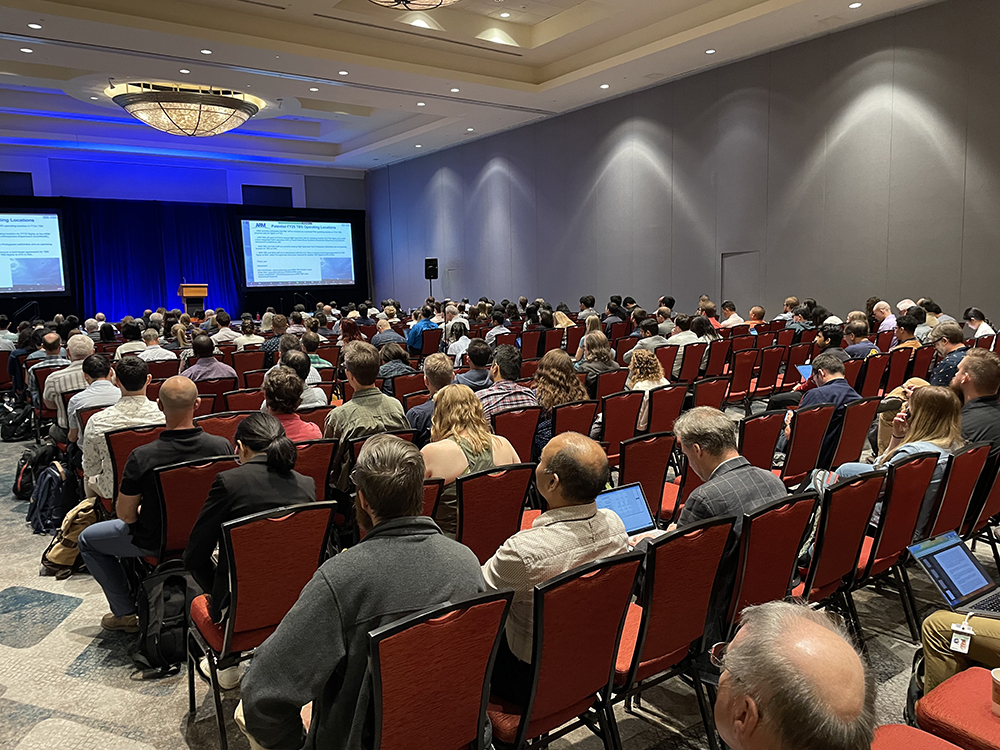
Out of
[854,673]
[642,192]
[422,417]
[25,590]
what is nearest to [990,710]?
[854,673]

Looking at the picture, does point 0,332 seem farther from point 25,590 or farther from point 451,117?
point 451,117

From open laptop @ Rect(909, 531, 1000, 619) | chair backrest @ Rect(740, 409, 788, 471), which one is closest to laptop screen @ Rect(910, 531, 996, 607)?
open laptop @ Rect(909, 531, 1000, 619)

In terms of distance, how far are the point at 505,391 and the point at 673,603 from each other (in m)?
2.73

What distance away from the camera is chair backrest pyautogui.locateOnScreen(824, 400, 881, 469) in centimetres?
475

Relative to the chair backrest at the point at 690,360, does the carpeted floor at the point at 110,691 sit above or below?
below

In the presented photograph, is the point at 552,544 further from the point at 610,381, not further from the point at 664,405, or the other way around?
the point at 610,381

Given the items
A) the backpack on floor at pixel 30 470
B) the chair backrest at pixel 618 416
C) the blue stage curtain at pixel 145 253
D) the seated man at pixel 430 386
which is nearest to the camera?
the seated man at pixel 430 386

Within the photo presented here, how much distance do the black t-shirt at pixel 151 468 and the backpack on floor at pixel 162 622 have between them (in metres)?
0.17

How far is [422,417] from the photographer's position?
460cm

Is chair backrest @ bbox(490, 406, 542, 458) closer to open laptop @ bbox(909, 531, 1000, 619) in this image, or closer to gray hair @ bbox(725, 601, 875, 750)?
open laptop @ bbox(909, 531, 1000, 619)

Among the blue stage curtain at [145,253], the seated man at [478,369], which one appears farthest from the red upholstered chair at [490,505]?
the blue stage curtain at [145,253]

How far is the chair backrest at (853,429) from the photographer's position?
475 centimetres

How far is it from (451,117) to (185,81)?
6.27 meters

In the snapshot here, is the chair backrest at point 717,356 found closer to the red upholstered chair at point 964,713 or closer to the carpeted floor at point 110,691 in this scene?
the carpeted floor at point 110,691
